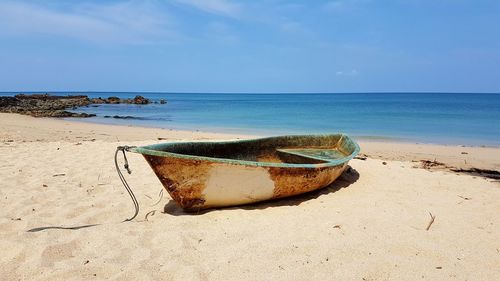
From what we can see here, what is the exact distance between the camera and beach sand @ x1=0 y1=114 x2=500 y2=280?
2.66 meters

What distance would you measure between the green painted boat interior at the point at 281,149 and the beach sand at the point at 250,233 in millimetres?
626

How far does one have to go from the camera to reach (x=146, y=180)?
5.25 m

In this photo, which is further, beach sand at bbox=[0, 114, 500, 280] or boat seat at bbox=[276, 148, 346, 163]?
boat seat at bbox=[276, 148, 346, 163]

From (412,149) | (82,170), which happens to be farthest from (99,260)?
(412,149)

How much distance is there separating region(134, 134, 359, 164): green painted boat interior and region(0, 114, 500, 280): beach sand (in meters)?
0.63

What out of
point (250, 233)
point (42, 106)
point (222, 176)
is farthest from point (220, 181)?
point (42, 106)

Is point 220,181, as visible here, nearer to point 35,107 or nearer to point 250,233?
point 250,233

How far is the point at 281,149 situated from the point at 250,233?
2949mm

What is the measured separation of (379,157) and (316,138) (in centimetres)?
240

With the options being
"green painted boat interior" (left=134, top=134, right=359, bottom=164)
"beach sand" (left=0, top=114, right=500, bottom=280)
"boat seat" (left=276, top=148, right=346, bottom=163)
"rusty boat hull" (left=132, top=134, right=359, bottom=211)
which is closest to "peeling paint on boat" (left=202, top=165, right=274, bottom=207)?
"rusty boat hull" (left=132, top=134, right=359, bottom=211)

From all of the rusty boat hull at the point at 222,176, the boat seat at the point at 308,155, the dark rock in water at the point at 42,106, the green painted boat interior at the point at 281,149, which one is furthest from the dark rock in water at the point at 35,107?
the rusty boat hull at the point at 222,176

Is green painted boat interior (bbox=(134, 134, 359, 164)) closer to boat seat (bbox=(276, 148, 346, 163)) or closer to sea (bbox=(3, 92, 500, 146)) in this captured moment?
boat seat (bbox=(276, 148, 346, 163))

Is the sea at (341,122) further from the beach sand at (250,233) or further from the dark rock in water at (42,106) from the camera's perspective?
the beach sand at (250,233)

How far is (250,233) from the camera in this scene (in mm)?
3312
